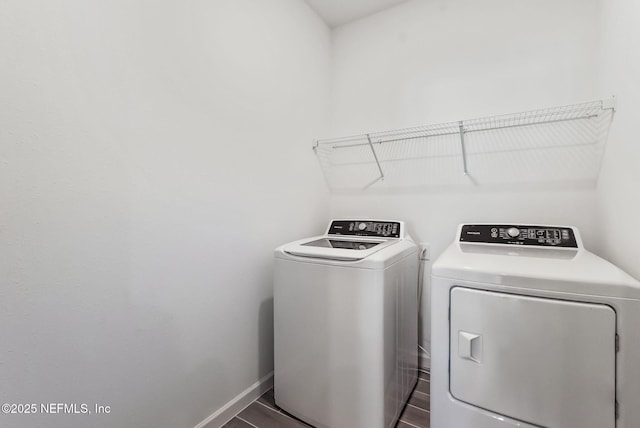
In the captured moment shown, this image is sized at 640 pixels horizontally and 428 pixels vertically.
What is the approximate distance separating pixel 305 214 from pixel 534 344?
1506mm

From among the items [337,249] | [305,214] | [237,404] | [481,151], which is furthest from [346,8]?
[237,404]

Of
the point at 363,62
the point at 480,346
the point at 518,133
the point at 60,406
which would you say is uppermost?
the point at 363,62

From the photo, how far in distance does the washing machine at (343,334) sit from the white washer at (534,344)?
0.24 m

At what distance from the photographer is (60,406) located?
0.93 meters

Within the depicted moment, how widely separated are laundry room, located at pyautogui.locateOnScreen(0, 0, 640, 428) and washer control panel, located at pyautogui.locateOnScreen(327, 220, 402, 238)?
0.06 ft

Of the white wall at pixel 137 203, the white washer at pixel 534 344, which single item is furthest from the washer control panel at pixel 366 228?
the white washer at pixel 534 344

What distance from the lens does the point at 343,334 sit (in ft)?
4.40

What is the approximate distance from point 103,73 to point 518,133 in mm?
2168

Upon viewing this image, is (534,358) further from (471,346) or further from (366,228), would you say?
(366,228)

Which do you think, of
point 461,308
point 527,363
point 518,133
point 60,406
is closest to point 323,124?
point 518,133

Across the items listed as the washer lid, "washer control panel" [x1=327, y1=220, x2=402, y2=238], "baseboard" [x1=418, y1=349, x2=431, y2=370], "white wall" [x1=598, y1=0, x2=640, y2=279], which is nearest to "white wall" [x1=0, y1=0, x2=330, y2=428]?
the washer lid

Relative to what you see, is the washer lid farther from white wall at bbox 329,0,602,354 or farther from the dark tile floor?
the dark tile floor

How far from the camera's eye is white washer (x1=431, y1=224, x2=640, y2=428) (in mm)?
912

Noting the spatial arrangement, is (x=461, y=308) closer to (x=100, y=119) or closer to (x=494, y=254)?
(x=494, y=254)
